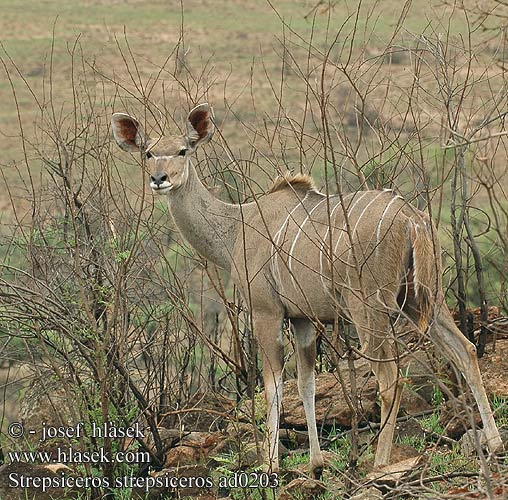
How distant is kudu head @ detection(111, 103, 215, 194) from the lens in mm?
5273

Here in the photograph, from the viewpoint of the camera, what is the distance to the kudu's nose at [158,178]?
5.20 m

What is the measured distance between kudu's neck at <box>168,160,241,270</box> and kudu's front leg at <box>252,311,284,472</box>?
0.53 meters

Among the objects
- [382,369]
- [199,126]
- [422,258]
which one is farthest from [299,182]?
[382,369]

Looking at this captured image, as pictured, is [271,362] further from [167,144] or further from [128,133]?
[128,133]

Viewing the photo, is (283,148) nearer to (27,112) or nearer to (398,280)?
(398,280)

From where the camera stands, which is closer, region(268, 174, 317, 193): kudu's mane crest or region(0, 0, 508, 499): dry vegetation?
region(0, 0, 508, 499): dry vegetation

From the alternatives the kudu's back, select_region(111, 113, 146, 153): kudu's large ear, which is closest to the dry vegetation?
select_region(111, 113, 146, 153): kudu's large ear

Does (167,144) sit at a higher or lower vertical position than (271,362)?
higher

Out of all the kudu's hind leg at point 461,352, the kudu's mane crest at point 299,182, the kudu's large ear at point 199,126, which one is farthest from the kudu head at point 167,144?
the kudu's hind leg at point 461,352

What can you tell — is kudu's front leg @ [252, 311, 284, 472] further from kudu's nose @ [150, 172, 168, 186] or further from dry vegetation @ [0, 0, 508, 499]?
kudu's nose @ [150, 172, 168, 186]

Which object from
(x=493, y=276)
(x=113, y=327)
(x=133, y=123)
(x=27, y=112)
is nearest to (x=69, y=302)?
(x=113, y=327)

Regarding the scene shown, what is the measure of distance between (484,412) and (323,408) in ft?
3.81

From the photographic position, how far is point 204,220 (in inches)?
215

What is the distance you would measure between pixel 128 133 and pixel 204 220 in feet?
1.79
